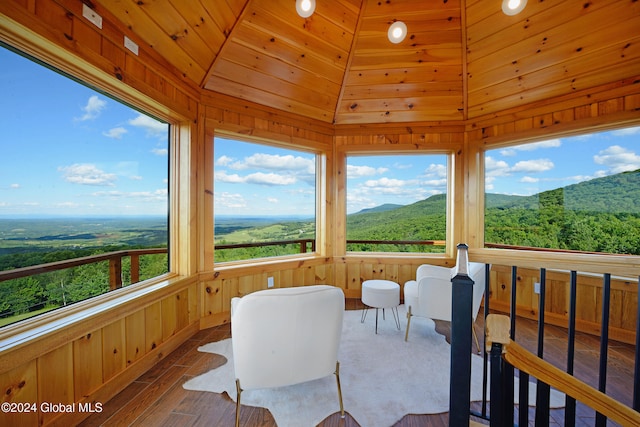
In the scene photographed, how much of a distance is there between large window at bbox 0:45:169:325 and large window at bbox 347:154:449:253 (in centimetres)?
269

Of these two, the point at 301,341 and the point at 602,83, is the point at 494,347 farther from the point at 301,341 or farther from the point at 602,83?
the point at 602,83

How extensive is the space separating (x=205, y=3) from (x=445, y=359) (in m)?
3.76

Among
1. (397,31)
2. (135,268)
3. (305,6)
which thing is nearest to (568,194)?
(397,31)

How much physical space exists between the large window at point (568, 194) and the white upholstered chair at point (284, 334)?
10.2 feet

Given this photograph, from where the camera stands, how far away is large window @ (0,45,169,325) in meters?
1.52

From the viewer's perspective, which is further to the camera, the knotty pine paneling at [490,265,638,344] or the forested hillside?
the forested hillside

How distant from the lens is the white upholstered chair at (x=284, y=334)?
1.49m

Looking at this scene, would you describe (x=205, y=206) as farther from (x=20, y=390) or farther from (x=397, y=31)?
(x=397, y=31)

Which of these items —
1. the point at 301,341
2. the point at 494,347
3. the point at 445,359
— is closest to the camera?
the point at 494,347

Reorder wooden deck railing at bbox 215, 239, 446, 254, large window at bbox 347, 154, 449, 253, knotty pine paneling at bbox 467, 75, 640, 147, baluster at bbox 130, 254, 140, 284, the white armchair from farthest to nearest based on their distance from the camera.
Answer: large window at bbox 347, 154, 449, 253
wooden deck railing at bbox 215, 239, 446, 254
knotty pine paneling at bbox 467, 75, 640, 147
the white armchair
baluster at bbox 130, 254, 140, 284

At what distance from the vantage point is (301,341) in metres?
1.59

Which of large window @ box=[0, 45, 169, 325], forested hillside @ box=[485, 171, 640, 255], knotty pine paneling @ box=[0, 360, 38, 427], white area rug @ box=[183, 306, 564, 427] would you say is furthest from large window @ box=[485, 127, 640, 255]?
knotty pine paneling @ box=[0, 360, 38, 427]

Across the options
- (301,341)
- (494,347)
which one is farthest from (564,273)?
(301,341)

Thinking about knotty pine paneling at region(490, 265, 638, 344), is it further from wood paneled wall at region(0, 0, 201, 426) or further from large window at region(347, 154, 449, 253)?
wood paneled wall at region(0, 0, 201, 426)
